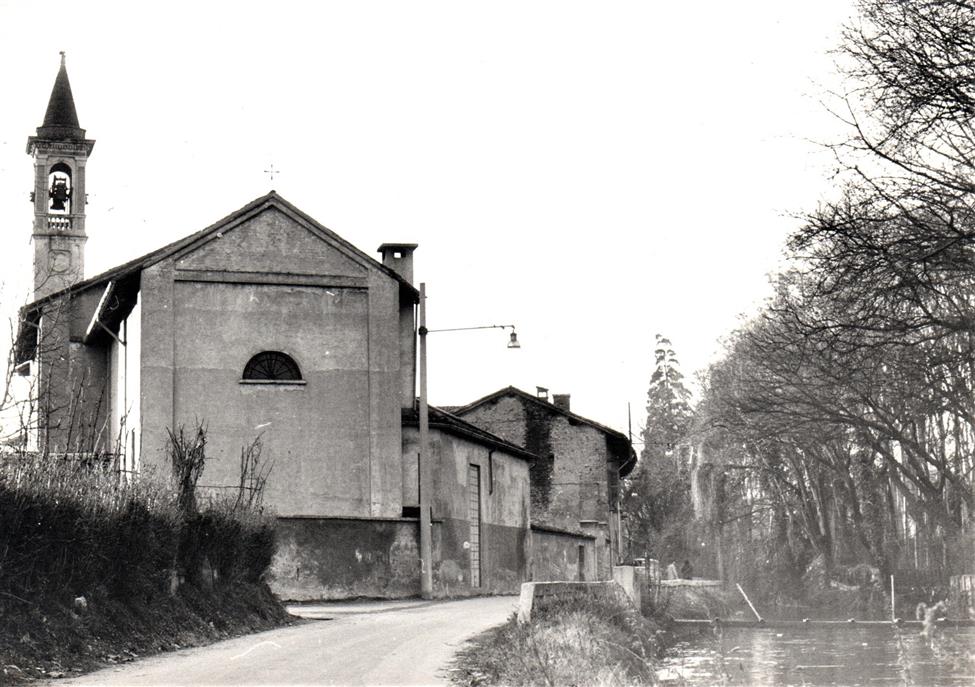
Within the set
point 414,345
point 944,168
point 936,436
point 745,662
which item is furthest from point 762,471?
point 944,168

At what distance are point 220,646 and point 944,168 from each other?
10.5 metres

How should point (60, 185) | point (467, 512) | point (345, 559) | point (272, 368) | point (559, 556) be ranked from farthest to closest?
point (60, 185) → point (559, 556) → point (467, 512) → point (272, 368) → point (345, 559)

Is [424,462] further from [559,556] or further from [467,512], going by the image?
[559,556]

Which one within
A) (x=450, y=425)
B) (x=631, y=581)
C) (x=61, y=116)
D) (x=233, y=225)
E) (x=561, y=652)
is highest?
(x=61, y=116)

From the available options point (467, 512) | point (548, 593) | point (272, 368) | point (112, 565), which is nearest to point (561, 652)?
point (548, 593)

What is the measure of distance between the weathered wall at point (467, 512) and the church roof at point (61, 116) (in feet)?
99.5

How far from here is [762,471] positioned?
142 feet

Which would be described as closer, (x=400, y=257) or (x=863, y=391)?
(x=863, y=391)

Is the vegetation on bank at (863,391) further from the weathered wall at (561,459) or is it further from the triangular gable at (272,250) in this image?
the triangular gable at (272,250)

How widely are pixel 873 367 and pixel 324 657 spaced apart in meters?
9.14

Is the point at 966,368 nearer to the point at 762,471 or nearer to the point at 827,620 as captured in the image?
the point at 827,620

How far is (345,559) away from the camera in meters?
26.2

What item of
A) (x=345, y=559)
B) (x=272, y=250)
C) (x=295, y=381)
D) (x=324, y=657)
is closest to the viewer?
(x=324, y=657)

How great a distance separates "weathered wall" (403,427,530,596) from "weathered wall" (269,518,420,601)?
1550 mm
